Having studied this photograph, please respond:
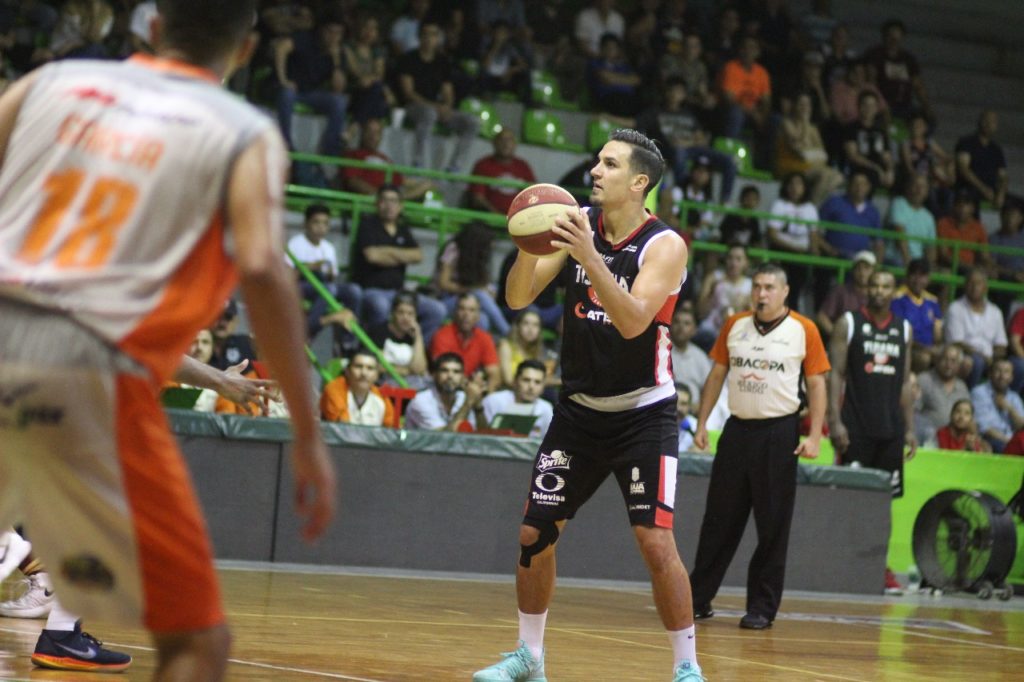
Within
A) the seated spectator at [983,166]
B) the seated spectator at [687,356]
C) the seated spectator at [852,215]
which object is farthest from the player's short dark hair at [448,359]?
the seated spectator at [983,166]

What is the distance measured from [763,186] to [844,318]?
21.6 ft

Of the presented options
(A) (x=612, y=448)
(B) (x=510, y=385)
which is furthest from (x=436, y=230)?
(A) (x=612, y=448)

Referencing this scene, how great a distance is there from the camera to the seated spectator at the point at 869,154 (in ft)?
61.6

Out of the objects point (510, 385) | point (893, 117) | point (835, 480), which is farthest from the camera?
point (893, 117)

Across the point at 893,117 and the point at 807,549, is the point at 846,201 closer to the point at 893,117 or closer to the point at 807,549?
the point at 893,117

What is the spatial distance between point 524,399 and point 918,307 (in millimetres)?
5411

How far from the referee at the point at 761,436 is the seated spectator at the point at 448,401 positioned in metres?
3.12

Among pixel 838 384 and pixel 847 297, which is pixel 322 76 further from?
pixel 838 384

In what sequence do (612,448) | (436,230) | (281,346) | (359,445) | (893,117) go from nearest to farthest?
(281,346)
(612,448)
(359,445)
(436,230)
(893,117)

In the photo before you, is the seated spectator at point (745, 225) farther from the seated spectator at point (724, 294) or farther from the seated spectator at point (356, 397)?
the seated spectator at point (356, 397)

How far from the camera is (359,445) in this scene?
35.6 ft

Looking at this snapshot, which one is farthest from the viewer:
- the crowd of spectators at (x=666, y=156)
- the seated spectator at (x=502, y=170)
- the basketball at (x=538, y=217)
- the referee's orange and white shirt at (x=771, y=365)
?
the seated spectator at (x=502, y=170)

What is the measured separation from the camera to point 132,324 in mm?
2975

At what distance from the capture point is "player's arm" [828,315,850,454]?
11.8 meters
